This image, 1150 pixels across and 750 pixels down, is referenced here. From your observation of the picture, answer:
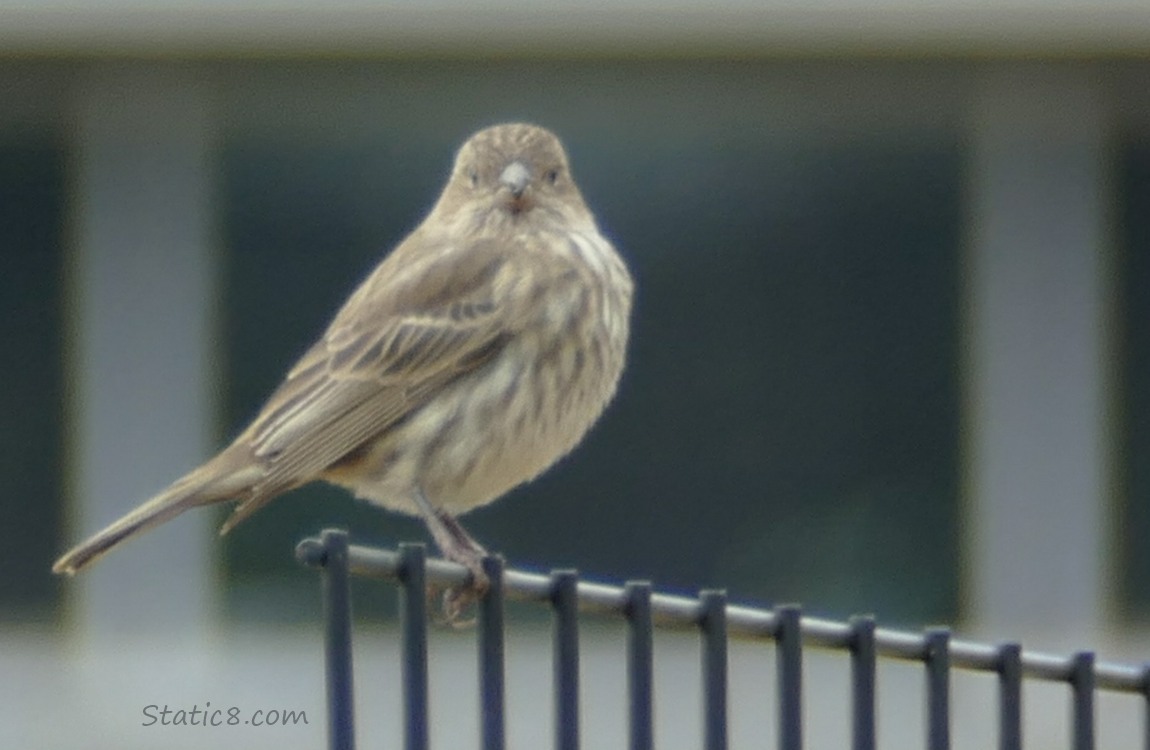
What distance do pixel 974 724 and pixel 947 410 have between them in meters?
1.74

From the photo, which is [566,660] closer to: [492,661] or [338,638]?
[492,661]

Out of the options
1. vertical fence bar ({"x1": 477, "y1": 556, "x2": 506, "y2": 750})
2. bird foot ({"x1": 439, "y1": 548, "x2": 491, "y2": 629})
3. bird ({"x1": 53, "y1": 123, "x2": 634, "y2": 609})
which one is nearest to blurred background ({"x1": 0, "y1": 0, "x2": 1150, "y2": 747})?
bird ({"x1": 53, "y1": 123, "x2": 634, "y2": 609})

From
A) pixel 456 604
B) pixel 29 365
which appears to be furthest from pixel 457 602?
pixel 29 365

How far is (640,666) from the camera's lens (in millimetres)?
3613

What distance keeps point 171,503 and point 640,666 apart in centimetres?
161

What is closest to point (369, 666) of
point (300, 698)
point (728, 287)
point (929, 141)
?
point (300, 698)

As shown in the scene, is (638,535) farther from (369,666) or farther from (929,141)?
(929,141)

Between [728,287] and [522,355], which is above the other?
[728,287]

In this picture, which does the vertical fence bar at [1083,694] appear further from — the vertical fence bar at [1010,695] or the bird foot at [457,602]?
the bird foot at [457,602]

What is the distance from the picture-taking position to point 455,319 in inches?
216

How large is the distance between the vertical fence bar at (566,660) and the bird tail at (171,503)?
1.18m

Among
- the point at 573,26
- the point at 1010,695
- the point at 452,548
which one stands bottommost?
the point at 1010,695

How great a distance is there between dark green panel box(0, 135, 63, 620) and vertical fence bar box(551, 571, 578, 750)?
30.6 ft

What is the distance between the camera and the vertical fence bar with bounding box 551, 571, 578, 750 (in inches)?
139
